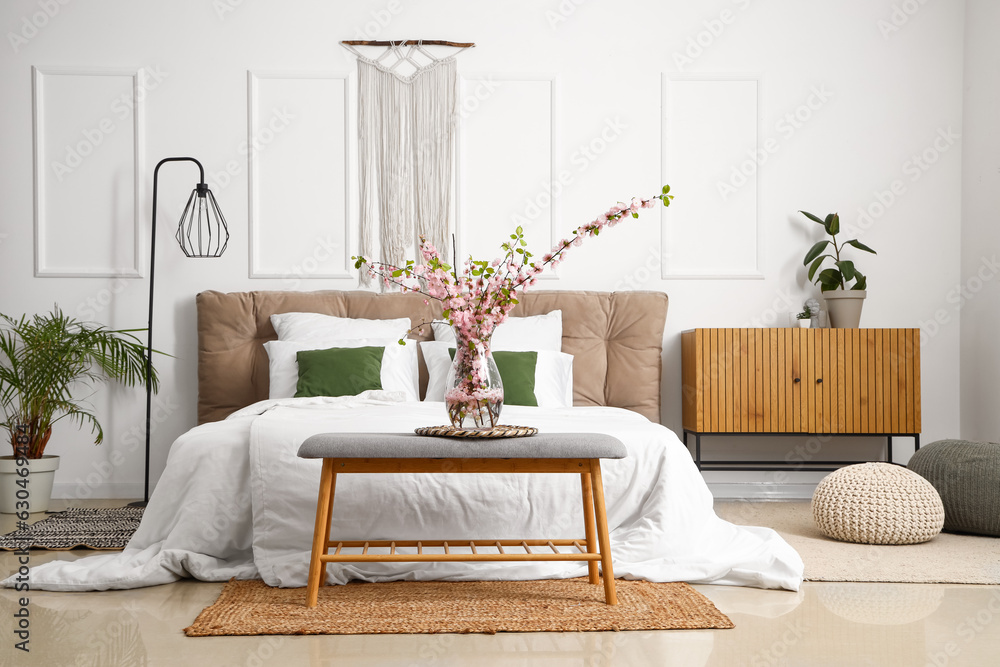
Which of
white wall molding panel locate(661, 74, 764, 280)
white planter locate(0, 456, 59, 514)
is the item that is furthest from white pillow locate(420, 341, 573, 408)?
white planter locate(0, 456, 59, 514)

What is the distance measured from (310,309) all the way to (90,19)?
198 centimetres

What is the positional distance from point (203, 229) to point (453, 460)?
2.86m

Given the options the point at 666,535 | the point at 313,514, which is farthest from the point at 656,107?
the point at 313,514

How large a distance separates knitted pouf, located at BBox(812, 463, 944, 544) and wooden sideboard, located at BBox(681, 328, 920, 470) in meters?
0.91

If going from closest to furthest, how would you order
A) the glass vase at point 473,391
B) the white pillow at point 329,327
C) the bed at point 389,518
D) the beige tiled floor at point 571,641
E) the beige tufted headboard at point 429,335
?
the beige tiled floor at point 571,641, the glass vase at point 473,391, the bed at point 389,518, the white pillow at point 329,327, the beige tufted headboard at point 429,335

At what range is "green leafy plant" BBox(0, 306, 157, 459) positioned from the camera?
410cm

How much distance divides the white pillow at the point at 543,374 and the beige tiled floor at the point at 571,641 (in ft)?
5.36

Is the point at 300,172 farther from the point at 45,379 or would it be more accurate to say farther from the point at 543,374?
the point at 543,374

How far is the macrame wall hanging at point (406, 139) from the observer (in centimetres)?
463

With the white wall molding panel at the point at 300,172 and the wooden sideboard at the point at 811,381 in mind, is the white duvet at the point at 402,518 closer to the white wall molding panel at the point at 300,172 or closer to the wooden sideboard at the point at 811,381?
the wooden sideboard at the point at 811,381

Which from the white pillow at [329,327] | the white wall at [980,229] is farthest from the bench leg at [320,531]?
the white wall at [980,229]

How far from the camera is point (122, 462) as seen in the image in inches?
178

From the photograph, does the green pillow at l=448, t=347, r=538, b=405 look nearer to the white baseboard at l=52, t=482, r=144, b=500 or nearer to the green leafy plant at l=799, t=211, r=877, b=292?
the green leafy plant at l=799, t=211, r=877, b=292

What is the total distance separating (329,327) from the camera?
4238 millimetres
